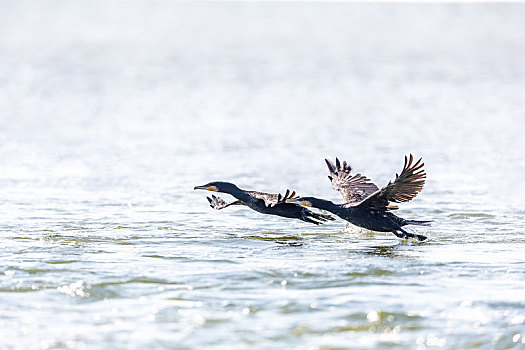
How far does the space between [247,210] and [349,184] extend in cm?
176

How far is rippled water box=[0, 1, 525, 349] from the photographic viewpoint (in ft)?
27.6

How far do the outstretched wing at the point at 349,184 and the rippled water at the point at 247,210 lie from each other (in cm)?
45

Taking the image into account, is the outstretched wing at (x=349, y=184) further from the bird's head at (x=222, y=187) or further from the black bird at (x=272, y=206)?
the bird's head at (x=222, y=187)

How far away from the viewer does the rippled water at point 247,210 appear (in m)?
8.42

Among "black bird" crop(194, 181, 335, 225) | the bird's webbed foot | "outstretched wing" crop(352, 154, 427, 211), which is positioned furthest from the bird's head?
the bird's webbed foot

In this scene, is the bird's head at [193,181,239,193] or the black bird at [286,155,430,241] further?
the bird's head at [193,181,239,193]

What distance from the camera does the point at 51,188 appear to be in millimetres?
15875

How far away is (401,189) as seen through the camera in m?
11.4

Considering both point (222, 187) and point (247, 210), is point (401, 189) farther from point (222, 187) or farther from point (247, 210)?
point (247, 210)

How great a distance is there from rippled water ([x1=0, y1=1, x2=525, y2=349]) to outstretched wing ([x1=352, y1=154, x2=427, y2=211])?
541 mm

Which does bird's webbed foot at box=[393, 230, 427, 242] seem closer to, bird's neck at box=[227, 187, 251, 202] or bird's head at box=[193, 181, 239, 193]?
bird's neck at box=[227, 187, 251, 202]

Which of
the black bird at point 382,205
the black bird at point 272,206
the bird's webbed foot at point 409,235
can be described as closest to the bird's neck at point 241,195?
the black bird at point 272,206

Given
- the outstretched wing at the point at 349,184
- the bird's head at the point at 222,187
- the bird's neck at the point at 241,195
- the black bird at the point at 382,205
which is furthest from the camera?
the outstretched wing at the point at 349,184

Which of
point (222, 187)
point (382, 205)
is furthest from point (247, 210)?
point (382, 205)
